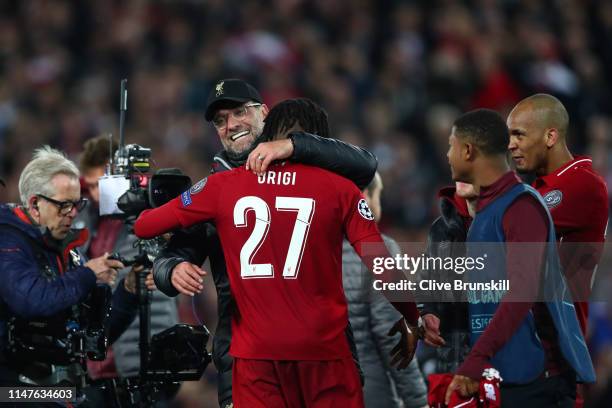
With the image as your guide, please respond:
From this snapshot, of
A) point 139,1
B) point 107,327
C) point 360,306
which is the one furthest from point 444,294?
point 139,1

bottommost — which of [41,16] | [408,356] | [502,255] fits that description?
[408,356]

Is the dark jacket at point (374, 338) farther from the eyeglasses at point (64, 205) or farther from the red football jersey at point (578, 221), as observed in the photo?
the eyeglasses at point (64, 205)

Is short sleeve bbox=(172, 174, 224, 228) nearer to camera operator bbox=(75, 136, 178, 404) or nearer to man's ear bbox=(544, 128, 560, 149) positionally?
man's ear bbox=(544, 128, 560, 149)

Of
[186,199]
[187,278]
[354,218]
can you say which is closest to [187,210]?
[186,199]

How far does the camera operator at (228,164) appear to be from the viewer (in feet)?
14.5

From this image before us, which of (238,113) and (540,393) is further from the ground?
(238,113)

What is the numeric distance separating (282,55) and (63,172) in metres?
7.15

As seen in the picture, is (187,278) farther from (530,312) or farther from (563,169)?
(563,169)

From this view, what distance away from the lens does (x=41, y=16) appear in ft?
42.3

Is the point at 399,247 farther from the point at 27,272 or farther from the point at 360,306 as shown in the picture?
the point at 27,272

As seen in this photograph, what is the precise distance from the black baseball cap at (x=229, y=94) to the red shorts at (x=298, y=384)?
45.0 inches

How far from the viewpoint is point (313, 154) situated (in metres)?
4.43

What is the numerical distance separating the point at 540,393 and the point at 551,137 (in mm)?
1207

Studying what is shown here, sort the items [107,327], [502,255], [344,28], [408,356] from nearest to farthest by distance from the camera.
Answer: [502,255] < [408,356] < [107,327] < [344,28]
